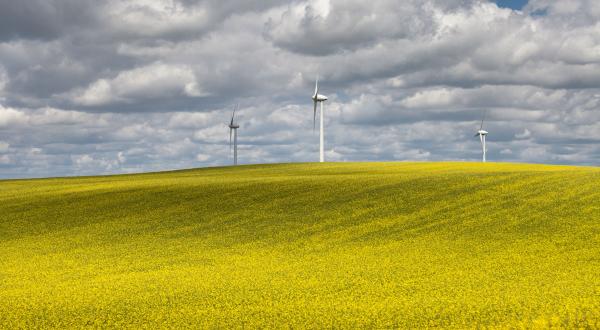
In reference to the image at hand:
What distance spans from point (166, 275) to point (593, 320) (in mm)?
12749

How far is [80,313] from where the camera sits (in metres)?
15.6

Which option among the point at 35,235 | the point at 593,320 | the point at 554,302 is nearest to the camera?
the point at 593,320

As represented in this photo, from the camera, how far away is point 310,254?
24.5m

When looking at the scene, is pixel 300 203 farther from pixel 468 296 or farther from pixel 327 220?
pixel 468 296

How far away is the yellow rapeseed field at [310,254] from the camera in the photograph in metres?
15.2

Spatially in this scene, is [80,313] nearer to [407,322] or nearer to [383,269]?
[407,322]

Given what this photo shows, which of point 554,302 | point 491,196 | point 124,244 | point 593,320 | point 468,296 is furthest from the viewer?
point 491,196

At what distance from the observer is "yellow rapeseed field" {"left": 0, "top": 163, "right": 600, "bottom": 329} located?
15.2 m

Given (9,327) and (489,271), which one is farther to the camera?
(489,271)

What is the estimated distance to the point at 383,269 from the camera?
2092cm

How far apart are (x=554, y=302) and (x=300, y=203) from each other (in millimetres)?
20494

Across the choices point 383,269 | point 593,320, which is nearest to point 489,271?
point 383,269

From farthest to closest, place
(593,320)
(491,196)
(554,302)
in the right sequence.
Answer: (491,196) → (554,302) → (593,320)

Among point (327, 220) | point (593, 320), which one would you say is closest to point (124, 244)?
point (327, 220)
